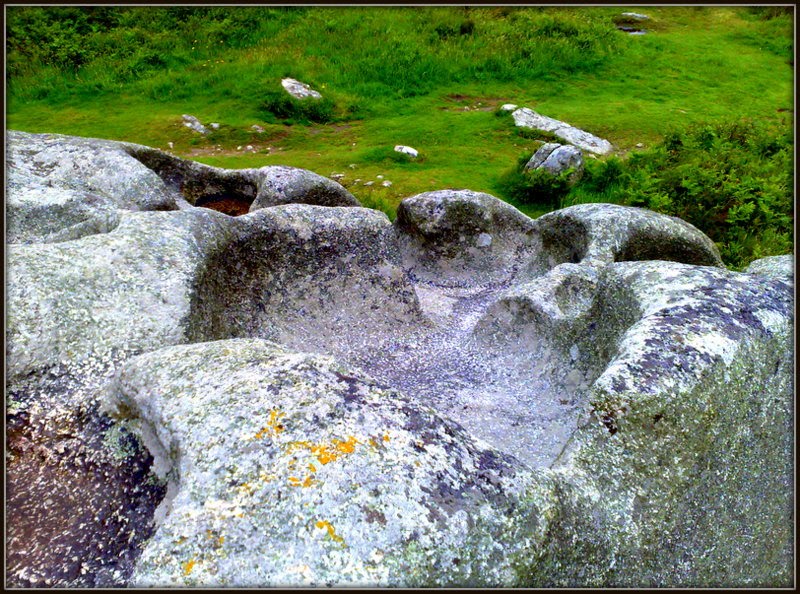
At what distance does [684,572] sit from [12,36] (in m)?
23.8

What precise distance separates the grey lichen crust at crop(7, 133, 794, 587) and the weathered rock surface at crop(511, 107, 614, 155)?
28.7 feet

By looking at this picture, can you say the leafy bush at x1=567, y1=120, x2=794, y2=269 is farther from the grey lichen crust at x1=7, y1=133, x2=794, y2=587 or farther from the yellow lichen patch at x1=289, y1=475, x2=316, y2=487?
the yellow lichen patch at x1=289, y1=475, x2=316, y2=487

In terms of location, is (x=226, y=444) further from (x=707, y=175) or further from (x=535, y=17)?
(x=535, y=17)

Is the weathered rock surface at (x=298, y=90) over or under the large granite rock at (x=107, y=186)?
under

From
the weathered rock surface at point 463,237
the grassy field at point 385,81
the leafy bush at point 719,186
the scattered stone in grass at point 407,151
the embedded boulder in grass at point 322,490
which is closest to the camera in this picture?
the embedded boulder in grass at point 322,490

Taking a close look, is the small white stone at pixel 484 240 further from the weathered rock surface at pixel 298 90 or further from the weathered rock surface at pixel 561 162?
the weathered rock surface at pixel 298 90

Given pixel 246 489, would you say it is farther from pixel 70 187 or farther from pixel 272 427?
pixel 70 187

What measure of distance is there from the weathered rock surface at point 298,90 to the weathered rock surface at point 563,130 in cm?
574

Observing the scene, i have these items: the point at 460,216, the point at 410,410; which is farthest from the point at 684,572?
the point at 460,216

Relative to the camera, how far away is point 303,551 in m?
2.70

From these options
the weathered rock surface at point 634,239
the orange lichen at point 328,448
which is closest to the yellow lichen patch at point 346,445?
the orange lichen at point 328,448

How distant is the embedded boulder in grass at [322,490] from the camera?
2.70 metres

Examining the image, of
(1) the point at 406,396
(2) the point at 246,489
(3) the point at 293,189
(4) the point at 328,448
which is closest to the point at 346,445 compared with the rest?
(4) the point at 328,448

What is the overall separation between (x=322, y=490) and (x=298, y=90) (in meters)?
16.9
